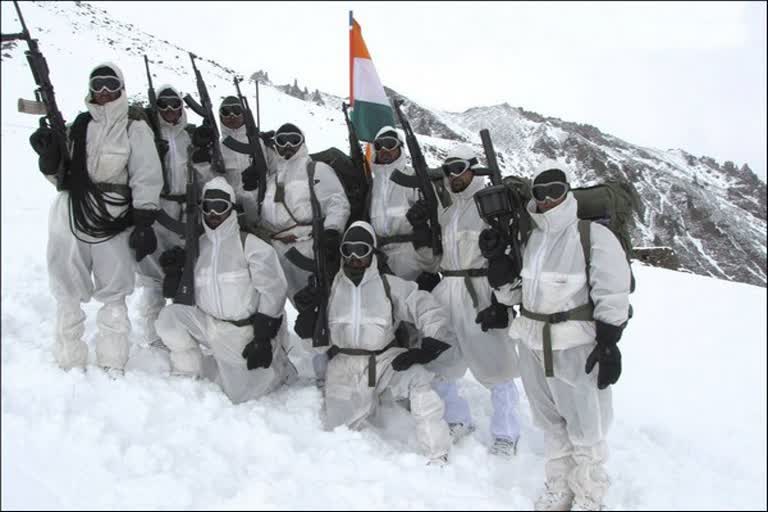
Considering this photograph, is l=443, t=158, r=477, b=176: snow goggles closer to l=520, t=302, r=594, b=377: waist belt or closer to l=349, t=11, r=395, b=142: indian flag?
l=520, t=302, r=594, b=377: waist belt

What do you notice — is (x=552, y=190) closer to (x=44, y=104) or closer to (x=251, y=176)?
(x=251, y=176)

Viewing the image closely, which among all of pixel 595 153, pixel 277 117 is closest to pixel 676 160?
pixel 595 153

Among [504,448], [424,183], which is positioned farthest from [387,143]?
[504,448]

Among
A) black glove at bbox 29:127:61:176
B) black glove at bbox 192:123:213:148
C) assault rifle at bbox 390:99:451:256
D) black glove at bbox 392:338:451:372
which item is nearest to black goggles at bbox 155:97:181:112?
black glove at bbox 192:123:213:148

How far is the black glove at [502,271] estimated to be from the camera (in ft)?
11.5

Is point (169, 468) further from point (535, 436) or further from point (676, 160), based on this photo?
point (676, 160)

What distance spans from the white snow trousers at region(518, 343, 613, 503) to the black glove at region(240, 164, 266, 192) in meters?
2.75

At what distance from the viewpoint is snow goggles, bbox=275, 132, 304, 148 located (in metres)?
4.74

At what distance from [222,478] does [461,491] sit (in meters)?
1.41

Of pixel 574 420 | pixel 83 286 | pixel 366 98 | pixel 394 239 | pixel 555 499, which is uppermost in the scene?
pixel 366 98

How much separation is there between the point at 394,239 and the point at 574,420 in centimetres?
202

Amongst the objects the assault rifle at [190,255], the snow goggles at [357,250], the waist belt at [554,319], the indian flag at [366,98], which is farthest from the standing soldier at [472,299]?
the indian flag at [366,98]

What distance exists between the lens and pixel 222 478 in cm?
322

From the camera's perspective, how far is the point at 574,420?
10.8 feet
